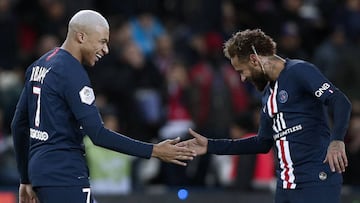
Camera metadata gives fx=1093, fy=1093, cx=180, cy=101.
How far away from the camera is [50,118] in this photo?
7.77m

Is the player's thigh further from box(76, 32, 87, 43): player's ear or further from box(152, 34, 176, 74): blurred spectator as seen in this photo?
box(152, 34, 176, 74): blurred spectator

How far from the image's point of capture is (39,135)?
7.84 metres

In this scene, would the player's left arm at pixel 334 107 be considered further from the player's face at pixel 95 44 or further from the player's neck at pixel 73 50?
the player's neck at pixel 73 50

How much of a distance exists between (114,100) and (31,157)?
6602 millimetres

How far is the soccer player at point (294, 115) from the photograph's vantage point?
834cm

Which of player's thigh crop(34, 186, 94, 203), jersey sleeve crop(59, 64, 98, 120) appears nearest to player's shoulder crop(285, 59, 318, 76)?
jersey sleeve crop(59, 64, 98, 120)

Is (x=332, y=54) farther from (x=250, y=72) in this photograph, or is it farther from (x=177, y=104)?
(x=250, y=72)

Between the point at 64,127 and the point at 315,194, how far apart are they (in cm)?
201

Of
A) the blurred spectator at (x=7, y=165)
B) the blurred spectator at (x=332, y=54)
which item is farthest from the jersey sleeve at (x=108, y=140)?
the blurred spectator at (x=332, y=54)

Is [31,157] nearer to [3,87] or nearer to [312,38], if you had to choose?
[3,87]

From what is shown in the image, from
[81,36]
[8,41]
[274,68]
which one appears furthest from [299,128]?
[8,41]

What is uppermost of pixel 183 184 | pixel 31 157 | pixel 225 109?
pixel 225 109

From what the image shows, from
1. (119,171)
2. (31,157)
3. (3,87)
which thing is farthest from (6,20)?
(31,157)

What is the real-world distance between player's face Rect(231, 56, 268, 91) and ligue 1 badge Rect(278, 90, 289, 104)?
20cm
